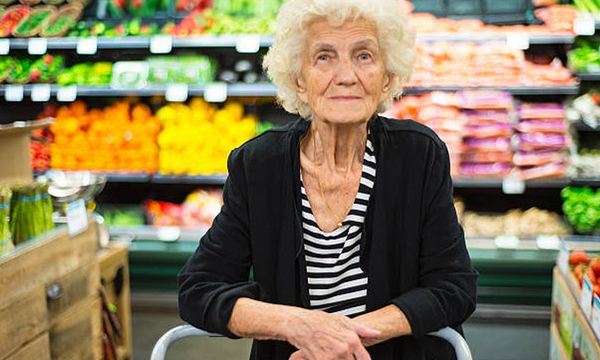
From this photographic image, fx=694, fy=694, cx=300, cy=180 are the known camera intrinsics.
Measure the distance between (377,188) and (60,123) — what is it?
371cm

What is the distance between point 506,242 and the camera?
4301mm

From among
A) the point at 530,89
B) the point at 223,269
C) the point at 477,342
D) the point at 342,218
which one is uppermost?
the point at 530,89

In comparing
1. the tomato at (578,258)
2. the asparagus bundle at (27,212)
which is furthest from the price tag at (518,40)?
the asparagus bundle at (27,212)

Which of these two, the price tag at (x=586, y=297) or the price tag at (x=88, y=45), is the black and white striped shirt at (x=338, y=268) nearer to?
the price tag at (x=586, y=297)

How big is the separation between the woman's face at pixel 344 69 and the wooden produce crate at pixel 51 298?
121 centimetres

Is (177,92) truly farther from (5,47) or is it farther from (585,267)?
(585,267)

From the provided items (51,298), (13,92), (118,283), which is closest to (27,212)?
(51,298)

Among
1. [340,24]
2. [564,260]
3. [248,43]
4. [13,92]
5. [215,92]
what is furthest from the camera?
[13,92]

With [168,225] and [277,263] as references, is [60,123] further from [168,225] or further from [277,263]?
[277,263]

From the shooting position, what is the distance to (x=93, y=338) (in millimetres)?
2893

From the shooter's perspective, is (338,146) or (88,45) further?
(88,45)

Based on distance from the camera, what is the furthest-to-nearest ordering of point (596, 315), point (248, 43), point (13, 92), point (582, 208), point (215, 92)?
1. point (13, 92)
2. point (215, 92)
3. point (248, 43)
4. point (582, 208)
5. point (596, 315)

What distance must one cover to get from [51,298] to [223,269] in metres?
1.05

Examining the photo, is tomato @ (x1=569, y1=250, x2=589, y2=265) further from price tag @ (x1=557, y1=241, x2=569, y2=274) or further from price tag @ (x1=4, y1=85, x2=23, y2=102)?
price tag @ (x1=4, y1=85, x2=23, y2=102)
